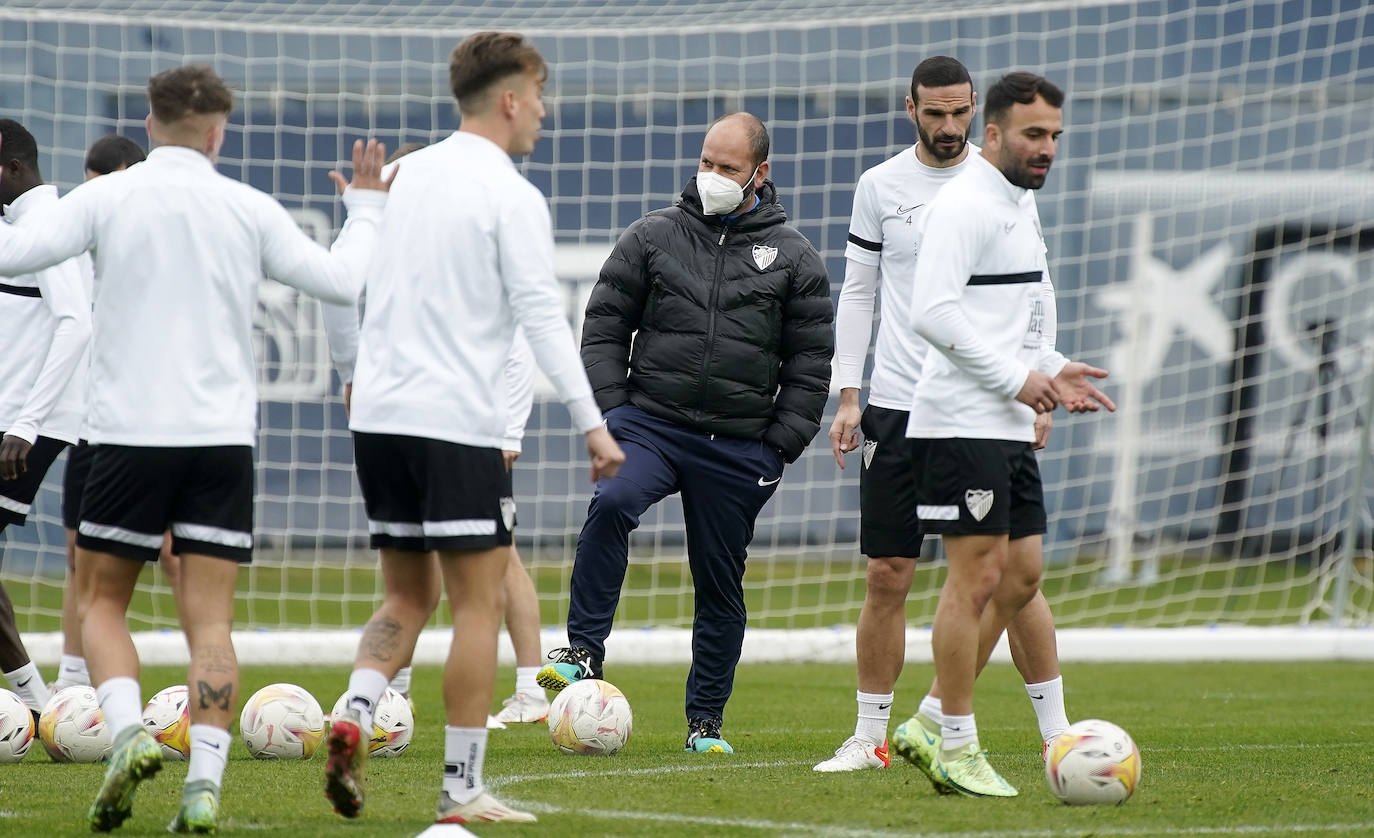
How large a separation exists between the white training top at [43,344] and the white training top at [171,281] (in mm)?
1503

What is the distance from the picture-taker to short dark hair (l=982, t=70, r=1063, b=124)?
15.9 ft

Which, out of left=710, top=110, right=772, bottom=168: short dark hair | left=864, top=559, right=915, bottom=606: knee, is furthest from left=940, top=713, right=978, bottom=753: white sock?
left=710, top=110, right=772, bottom=168: short dark hair

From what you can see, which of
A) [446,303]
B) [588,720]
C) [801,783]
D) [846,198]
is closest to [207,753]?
[446,303]

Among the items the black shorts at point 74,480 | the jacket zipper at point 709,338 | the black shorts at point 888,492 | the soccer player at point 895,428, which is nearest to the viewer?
the black shorts at point 74,480

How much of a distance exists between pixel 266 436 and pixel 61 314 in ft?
24.0

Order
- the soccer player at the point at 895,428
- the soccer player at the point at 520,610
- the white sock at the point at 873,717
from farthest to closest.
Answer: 1. the soccer player at the point at 520,610
2. the white sock at the point at 873,717
3. the soccer player at the point at 895,428

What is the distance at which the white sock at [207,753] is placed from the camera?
13.6ft

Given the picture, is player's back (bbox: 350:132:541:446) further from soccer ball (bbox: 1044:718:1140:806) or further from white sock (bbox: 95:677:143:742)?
soccer ball (bbox: 1044:718:1140:806)

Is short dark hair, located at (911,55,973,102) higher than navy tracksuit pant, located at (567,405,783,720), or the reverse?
short dark hair, located at (911,55,973,102)

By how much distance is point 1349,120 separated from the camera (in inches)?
558

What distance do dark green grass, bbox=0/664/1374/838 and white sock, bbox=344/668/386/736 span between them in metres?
0.29

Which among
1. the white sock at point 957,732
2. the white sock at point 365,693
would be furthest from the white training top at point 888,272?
the white sock at point 365,693

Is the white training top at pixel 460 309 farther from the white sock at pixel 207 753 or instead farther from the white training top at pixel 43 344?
the white training top at pixel 43 344

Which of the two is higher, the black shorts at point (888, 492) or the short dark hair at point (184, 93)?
the short dark hair at point (184, 93)
